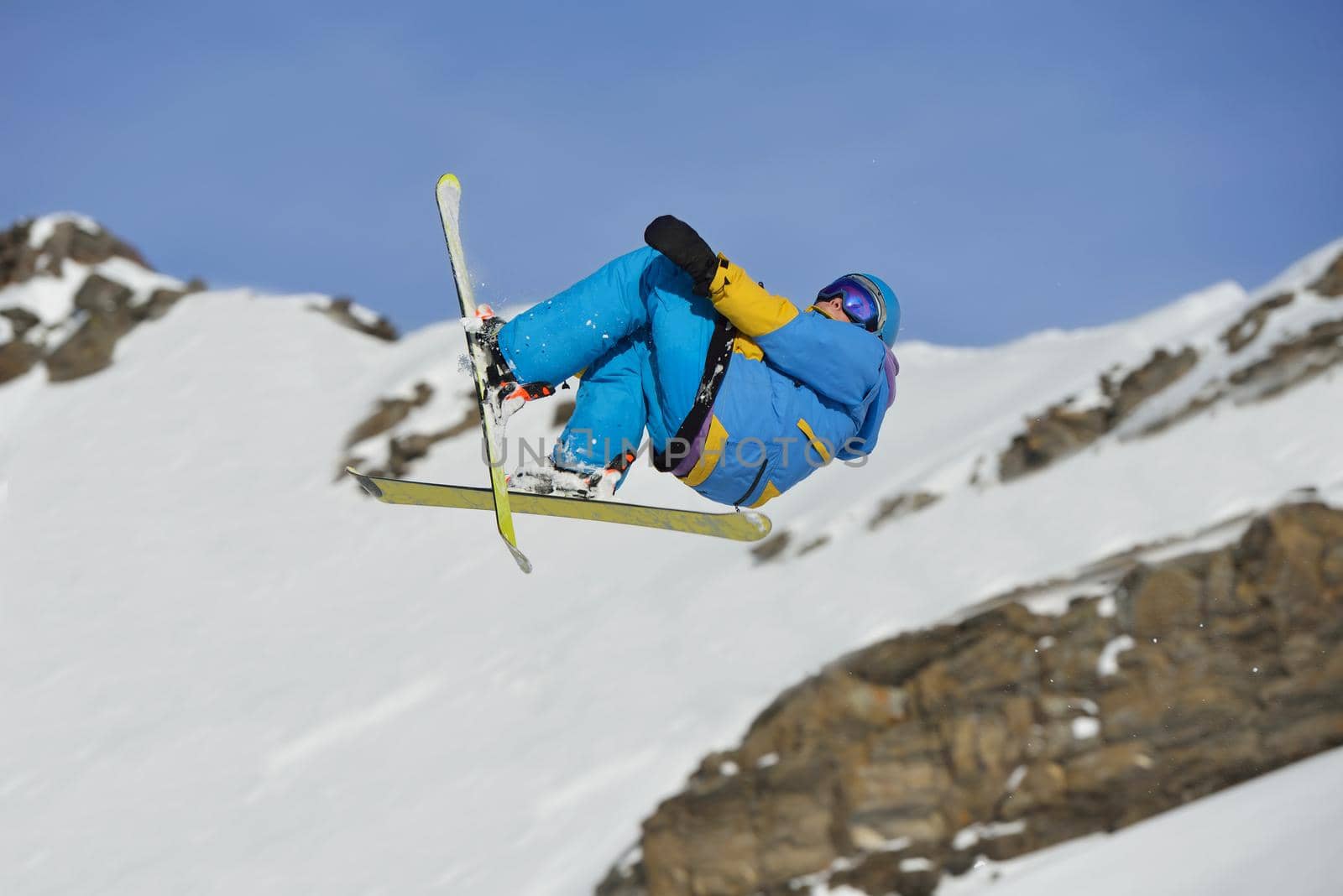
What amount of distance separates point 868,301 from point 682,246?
1.12m

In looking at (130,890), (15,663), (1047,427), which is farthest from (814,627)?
(15,663)

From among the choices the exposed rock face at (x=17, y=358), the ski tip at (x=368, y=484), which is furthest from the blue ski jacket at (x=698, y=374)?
the exposed rock face at (x=17, y=358)

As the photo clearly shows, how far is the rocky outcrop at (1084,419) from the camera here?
17359 mm

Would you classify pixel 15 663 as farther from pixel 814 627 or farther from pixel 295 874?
pixel 814 627

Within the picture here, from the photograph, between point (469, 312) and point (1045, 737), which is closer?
point (469, 312)

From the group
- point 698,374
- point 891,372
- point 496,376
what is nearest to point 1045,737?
point 891,372

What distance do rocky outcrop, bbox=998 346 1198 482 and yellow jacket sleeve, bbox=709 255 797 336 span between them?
1318cm

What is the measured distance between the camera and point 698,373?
512 centimetres

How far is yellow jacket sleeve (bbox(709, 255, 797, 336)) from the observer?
478 cm

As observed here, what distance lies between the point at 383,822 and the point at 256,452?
13.9m

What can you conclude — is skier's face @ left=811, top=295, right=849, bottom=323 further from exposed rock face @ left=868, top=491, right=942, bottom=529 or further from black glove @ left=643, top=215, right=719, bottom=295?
exposed rock face @ left=868, top=491, right=942, bottom=529

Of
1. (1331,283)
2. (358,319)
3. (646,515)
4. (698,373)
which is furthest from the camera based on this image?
(358,319)

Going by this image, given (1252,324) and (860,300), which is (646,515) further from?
(1252,324)

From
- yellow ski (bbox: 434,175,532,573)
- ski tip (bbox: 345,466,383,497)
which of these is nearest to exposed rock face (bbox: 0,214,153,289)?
ski tip (bbox: 345,466,383,497)
